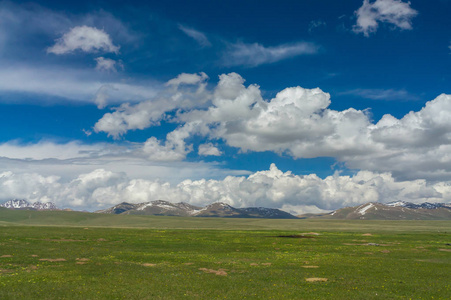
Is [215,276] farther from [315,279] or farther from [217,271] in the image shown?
[315,279]

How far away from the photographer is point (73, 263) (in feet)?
149

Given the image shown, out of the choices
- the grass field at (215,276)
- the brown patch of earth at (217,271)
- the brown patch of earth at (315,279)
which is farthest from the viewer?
the brown patch of earth at (217,271)

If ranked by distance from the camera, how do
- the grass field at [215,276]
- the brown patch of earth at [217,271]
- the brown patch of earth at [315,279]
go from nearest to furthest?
the grass field at [215,276]
the brown patch of earth at [315,279]
the brown patch of earth at [217,271]

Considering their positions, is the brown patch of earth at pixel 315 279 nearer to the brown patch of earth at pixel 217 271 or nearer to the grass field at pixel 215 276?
the grass field at pixel 215 276

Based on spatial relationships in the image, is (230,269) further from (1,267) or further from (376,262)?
(1,267)

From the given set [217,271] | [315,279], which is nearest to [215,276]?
[217,271]

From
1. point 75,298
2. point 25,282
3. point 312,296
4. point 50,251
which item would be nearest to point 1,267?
point 25,282

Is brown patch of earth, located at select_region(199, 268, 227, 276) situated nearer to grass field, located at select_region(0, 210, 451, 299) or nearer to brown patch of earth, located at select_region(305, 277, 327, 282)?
grass field, located at select_region(0, 210, 451, 299)

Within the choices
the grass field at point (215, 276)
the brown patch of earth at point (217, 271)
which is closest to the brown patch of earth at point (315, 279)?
the grass field at point (215, 276)

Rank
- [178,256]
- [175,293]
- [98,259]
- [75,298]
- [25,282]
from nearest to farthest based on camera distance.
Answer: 1. [75,298]
2. [175,293]
3. [25,282]
4. [98,259]
5. [178,256]

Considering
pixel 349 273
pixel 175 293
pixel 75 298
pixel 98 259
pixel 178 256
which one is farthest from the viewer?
pixel 178 256

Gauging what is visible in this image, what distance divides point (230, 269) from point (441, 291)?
23858mm

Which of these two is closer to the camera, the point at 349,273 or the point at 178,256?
the point at 349,273

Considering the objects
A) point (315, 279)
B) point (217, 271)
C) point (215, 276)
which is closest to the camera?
point (315, 279)
